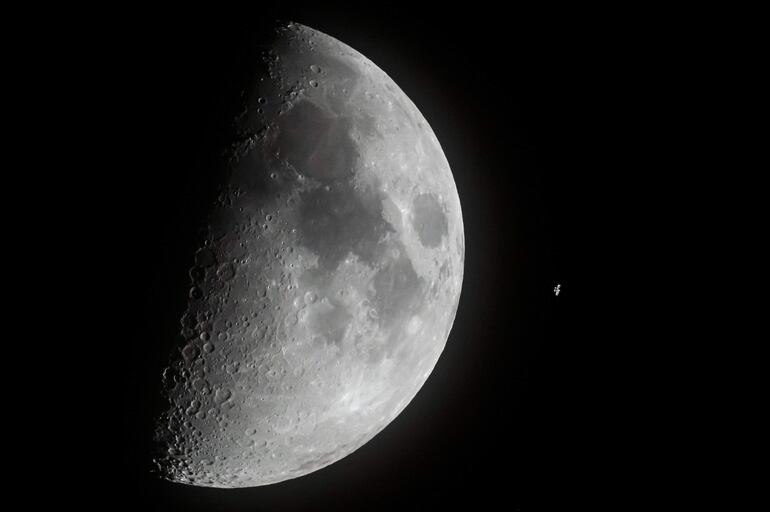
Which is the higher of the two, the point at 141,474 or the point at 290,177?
the point at 290,177

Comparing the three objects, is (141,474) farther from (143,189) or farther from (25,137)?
(25,137)

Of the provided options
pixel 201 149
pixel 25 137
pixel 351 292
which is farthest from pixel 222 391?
pixel 25 137

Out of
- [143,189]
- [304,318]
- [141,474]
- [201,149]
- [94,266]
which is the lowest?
[141,474]

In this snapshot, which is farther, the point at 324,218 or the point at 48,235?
the point at 324,218

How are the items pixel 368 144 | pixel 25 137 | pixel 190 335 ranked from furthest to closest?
pixel 368 144
pixel 190 335
pixel 25 137

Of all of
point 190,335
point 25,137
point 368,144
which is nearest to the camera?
point 25,137

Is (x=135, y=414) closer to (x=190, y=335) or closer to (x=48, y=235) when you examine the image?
(x=190, y=335)
